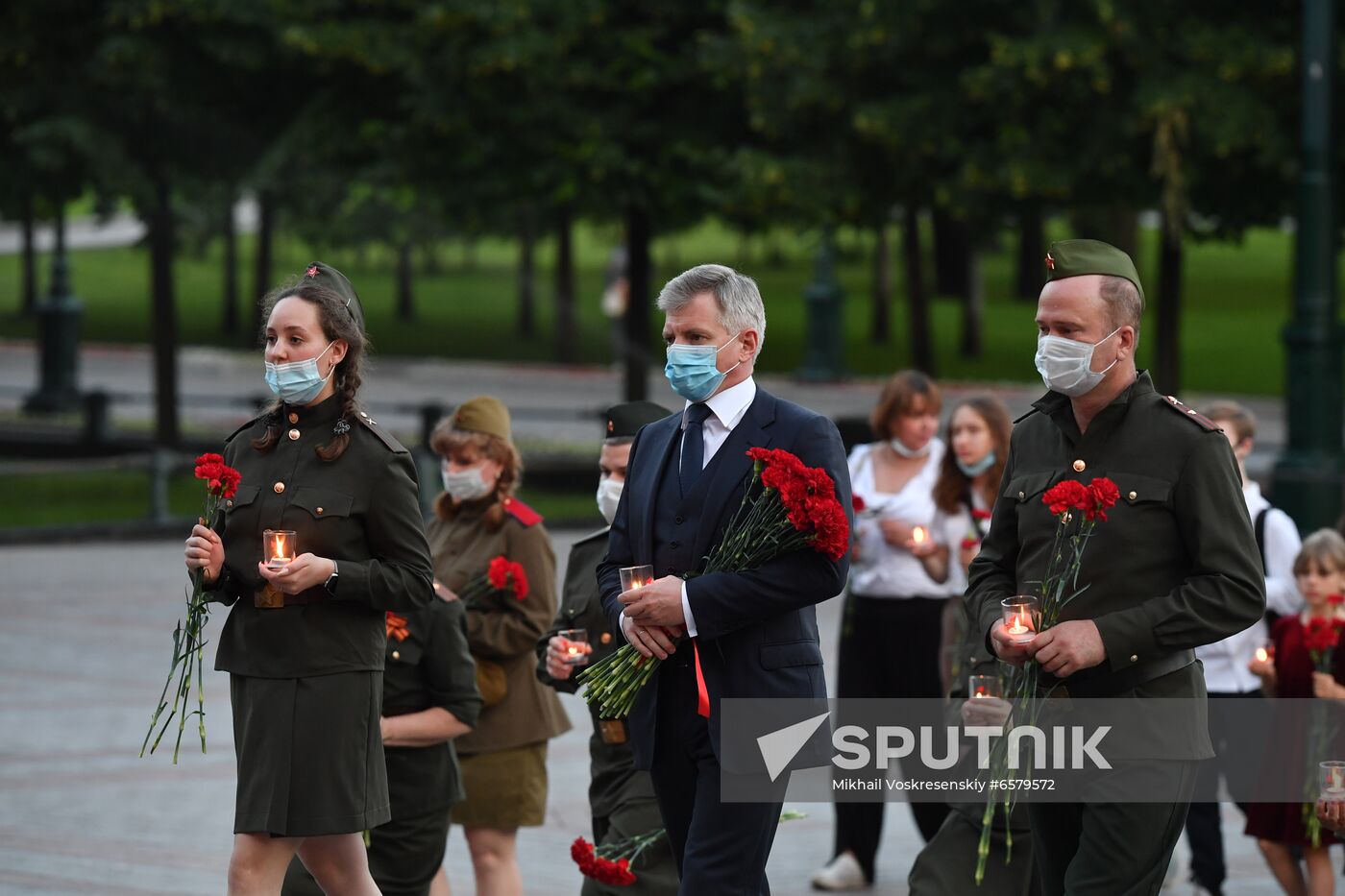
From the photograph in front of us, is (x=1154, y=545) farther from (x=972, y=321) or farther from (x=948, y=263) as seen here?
(x=948, y=263)

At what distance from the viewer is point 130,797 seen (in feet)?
31.5

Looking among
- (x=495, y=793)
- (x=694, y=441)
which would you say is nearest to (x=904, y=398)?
(x=495, y=793)

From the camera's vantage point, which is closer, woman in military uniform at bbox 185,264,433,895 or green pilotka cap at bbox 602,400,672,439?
woman in military uniform at bbox 185,264,433,895

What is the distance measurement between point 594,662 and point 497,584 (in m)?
0.71

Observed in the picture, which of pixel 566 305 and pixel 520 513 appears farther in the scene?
pixel 566 305

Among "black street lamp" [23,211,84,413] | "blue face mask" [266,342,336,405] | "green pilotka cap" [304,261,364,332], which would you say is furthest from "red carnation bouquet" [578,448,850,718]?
"black street lamp" [23,211,84,413]

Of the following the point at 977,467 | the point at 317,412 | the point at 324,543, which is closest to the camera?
the point at 324,543

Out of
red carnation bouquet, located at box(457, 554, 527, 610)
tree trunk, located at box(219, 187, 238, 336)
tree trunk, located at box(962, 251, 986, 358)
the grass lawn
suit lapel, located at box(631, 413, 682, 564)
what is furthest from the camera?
tree trunk, located at box(219, 187, 238, 336)

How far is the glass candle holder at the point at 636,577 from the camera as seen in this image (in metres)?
5.15

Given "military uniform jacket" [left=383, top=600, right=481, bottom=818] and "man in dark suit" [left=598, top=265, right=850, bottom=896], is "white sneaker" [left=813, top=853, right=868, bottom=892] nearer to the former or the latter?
"military uniform jacket" [left=383, top=600, right=481, bottom=818]

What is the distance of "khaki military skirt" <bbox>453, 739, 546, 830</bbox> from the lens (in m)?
7.08

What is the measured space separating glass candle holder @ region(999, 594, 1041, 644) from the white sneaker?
380 cm

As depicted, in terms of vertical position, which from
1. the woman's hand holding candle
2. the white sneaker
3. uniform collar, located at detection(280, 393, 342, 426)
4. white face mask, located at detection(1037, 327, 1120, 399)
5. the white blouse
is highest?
white face mask, located at detection(1037, 327, 1120, 399)

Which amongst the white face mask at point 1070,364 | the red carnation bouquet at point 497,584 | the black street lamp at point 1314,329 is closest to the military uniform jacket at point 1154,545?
the white face mask at point 1070,364
